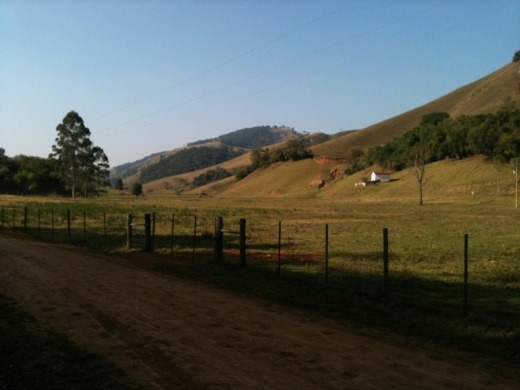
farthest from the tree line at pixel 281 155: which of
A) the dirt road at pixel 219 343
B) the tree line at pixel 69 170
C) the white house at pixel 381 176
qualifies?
the dirt road at pixel 219 343

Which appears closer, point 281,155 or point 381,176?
point 381,176

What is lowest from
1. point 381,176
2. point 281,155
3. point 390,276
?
point 390,276

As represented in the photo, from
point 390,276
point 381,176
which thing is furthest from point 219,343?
point 381,176

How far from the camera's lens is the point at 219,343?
306 inches

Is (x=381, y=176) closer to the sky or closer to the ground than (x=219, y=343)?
closer to the sky

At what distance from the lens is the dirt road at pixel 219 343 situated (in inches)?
248

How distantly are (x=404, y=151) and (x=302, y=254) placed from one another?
362 ft

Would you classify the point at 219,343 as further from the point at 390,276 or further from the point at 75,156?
the point at 75,156

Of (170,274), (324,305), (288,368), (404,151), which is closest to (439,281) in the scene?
(324,305)

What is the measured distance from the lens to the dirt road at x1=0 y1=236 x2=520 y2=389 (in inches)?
248

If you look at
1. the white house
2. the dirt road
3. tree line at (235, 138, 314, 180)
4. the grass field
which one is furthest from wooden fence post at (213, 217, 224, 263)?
tree line at (235, 138, 314, 180)

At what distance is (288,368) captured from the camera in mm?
6660

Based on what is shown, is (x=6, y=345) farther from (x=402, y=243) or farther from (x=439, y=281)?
(x=402, y=243)

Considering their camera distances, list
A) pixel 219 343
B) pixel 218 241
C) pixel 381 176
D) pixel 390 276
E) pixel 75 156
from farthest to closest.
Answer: pixel 381 176
pixel 75 156
pixel 218 241
pixel 390 276
pixel 219 343
